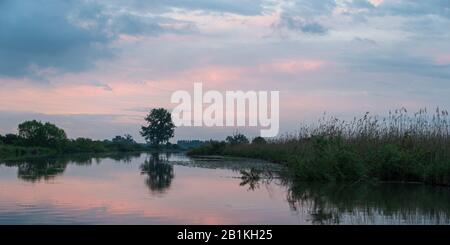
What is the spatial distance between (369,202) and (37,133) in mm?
43999

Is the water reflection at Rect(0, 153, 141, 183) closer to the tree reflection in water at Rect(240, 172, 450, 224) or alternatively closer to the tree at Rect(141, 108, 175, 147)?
the tree reflection in water at Rect(240, 172, 450, 224)

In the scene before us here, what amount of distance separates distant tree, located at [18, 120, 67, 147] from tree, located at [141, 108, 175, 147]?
22056 millimetres

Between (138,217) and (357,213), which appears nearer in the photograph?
(138,217)

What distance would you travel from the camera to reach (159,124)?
Answer: 7325cm

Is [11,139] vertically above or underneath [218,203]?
above

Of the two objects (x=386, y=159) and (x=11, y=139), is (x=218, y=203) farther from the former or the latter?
(x=11, y=139)

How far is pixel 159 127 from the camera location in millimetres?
73438

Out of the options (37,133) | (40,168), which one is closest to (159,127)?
(37,133)

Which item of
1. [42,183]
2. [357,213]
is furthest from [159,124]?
[357,213]

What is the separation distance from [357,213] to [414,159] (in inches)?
220

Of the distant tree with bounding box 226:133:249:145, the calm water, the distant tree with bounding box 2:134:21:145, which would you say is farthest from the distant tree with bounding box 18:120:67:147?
the calm water

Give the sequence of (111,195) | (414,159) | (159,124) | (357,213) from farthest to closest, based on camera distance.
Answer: (159,124), (414,159), (111,195), (357,213)

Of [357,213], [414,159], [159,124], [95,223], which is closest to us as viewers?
[95,223]
